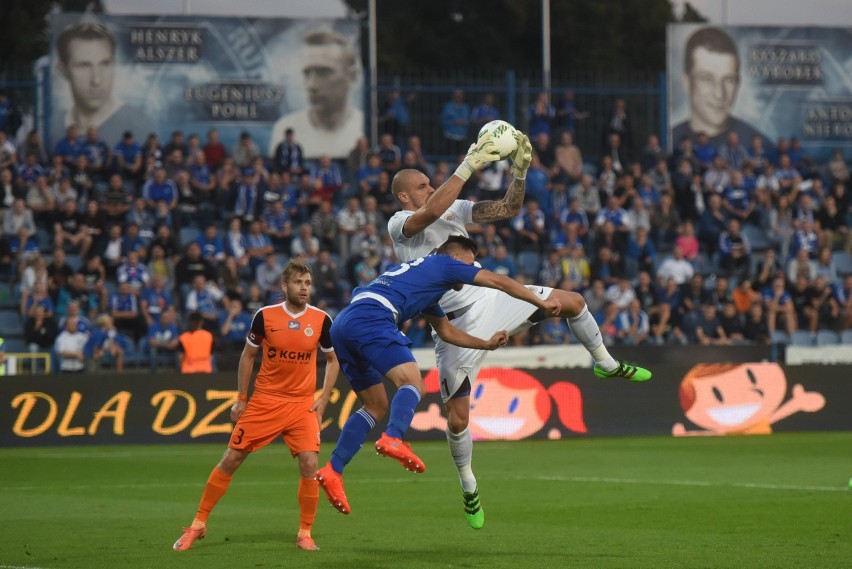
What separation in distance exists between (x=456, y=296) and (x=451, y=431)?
3.68 feet

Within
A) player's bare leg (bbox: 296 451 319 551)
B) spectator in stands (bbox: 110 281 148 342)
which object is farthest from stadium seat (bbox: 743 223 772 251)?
player's bare leg (bbox: 296 451 319 551)

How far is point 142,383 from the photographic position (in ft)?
66.3

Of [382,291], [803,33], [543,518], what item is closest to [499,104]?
[803,33]

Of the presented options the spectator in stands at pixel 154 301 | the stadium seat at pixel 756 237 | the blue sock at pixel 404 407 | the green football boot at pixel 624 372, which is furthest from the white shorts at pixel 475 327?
the stadium seat at pixel 756 237

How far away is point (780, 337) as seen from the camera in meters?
26.5

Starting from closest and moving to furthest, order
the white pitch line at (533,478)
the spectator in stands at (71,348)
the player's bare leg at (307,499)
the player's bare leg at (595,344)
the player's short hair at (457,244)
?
the player's bare leg at (307,499), the player's bare leg at (595,344), the player's short hair at (457,244), the white pitch line at (533,478), the spectator in stands at (71,348)

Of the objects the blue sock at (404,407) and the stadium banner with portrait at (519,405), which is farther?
the stadium banner with portrait at (519,405)

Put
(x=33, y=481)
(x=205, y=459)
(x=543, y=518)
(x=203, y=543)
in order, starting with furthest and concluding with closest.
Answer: (x=205, y=459) → (x=33, y=481) → (x=543, y=518) → (x=203, y=543)

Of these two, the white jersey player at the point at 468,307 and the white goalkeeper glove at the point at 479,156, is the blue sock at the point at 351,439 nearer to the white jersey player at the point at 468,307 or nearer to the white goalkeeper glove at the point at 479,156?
the white jersey player at the point at 468,307

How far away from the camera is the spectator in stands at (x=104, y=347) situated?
22.7 metres

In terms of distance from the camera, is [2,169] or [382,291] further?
[2,169]

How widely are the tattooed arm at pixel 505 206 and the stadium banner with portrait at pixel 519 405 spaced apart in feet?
31.0

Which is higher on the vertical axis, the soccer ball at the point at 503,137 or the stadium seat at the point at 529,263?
the soccer ball at the point at 503,137

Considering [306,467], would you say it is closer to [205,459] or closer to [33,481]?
[33,481]
